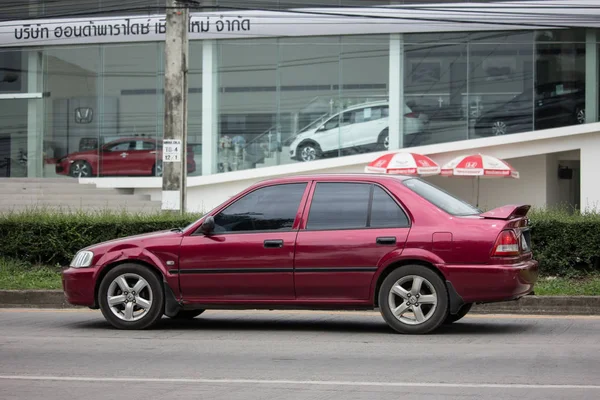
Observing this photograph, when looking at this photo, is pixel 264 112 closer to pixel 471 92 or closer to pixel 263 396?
pixel 471 92

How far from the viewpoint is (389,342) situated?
31.7ft

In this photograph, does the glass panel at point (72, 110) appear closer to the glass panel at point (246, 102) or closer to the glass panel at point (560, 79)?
the glass panel at point (246, 102)

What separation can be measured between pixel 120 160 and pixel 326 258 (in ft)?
73.2

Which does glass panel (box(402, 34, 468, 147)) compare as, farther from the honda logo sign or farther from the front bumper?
the front bumper

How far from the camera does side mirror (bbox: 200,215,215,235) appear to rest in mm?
10453

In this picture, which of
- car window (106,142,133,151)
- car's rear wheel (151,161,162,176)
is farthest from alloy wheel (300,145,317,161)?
car window (106,142,133,151)

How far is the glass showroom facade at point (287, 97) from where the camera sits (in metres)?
29.2

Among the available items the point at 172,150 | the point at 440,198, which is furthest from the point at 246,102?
the point at 440,198

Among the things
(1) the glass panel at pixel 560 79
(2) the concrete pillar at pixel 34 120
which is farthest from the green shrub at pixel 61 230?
(2) the concrete pillar at pixel 34 120

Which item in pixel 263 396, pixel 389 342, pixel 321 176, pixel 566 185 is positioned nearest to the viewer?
pixel 263 396

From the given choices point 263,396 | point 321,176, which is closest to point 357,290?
point 321,176

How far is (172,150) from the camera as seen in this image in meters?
17.5

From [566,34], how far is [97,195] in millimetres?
14543

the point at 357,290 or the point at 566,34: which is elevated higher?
the point at 566,34
